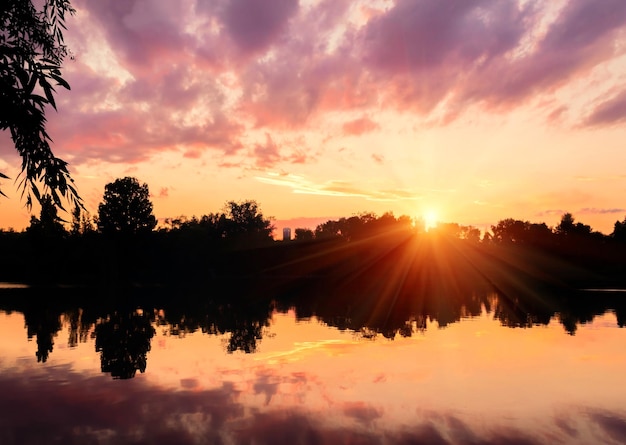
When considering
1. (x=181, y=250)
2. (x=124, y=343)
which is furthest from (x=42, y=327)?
(x=181, y=250)

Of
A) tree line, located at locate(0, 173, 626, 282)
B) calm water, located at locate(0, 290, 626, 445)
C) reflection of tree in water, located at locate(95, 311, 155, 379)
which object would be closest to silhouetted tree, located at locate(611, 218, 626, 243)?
tree line, located at locate(0, 173, 626, 282)

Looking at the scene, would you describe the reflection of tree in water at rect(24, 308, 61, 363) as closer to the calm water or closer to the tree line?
the calm water

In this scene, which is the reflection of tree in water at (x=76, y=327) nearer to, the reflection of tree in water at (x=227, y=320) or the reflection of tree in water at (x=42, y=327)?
the reflection of tree in water at (x=42, y=327)

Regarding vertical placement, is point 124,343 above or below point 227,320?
above

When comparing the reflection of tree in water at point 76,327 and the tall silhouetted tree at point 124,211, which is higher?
the tall silhouetted tree at point 124,211

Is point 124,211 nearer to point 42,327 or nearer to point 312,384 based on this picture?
point 42,327

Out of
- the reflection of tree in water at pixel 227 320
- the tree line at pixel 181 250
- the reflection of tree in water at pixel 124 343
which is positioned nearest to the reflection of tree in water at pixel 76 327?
the reflection of tree in water at pixel 124 343

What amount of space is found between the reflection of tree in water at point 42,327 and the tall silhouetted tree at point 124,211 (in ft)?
332

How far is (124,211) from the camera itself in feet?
483

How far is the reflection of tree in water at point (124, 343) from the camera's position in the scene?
75.1 feet

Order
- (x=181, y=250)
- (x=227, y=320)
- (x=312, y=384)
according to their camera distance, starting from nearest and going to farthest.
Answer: (x=312, y=384)
(x=227, y=320)
(x=181, y=250)

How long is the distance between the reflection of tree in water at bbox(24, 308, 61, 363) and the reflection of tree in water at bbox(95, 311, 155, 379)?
2.71 m

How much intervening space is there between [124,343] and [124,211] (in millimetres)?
126573

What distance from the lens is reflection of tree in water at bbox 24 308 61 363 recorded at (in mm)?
27328
